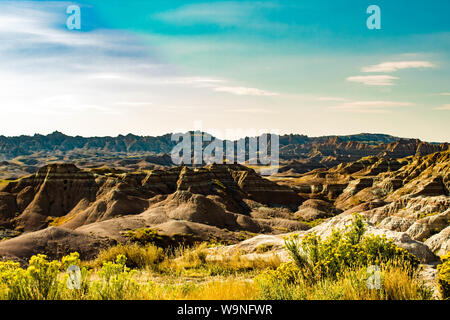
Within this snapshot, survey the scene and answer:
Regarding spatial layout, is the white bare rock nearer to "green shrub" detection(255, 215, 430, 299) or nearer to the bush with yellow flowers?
"green shrub" detection(255, 215, 430, 299)

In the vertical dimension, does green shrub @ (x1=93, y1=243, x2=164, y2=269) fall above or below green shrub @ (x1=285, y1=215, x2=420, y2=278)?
below

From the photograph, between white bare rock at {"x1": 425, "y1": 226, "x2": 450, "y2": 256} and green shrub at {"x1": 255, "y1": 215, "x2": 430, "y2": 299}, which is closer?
green shrub at {"x1": 255, "y1": 215, "x2": 430, "y2": 299}

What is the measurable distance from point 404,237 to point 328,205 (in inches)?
3365

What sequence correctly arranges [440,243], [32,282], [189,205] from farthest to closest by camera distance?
1. [189,205]
2. [440,243]
3. [32,282]

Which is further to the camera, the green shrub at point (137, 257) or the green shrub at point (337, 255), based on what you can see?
the green shrub at point (137, 257)

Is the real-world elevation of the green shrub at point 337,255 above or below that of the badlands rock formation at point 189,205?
above
